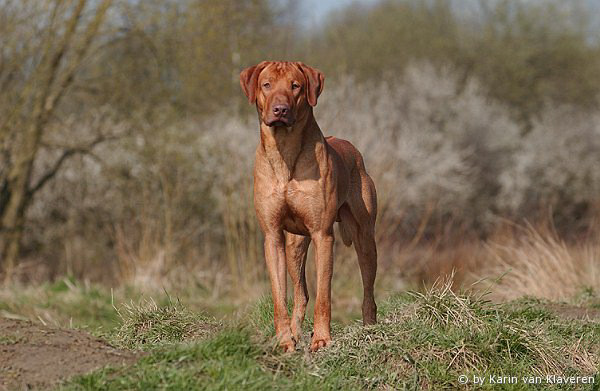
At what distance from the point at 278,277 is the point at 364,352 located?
82 centimetres

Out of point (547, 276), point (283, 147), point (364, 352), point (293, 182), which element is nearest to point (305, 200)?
point (293, 182)

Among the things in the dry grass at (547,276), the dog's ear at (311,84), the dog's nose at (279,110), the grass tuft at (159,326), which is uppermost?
the dog's ear at (311,84)

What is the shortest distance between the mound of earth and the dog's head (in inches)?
64.0

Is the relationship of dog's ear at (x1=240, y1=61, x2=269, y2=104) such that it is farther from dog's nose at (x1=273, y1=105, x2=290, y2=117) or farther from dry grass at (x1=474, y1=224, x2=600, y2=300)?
dry grass at (x1=474, y1=224, x2=600, y2=300)

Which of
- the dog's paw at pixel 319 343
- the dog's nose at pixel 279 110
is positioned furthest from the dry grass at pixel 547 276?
the dog's nose at pixel 279 110

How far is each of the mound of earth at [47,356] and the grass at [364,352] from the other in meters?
0.19

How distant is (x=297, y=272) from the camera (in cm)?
571

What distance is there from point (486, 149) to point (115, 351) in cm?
1901

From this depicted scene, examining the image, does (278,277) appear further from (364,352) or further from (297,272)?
(364,352)

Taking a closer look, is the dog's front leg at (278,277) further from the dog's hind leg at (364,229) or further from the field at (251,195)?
the dog's hind leg at (364,229)

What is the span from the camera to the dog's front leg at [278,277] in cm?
523

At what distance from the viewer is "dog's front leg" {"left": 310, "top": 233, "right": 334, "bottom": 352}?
5.25 meters

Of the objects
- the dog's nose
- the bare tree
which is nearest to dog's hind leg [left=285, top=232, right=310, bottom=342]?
the dog's nose

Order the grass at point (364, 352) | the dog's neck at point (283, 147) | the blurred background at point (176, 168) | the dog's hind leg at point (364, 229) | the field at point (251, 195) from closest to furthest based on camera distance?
1. the grass at point (364, 352)
2. the field at point (251, 195)
3. the dog's neck at point (283, 147)
4. the dog's hind leg at point (364, 229)
5. the blurred background at point (176, 168)
